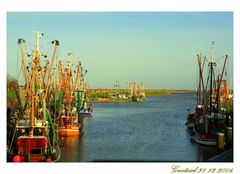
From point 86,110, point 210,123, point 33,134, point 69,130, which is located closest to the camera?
point 33,134

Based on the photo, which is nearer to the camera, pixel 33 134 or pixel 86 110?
pixel 33 134

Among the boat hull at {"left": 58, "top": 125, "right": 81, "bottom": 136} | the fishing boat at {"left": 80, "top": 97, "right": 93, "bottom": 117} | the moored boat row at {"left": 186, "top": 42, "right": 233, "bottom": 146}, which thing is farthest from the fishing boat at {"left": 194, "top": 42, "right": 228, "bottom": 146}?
the fishing boat at {"left": 80, "top": 97, "right": 93, "bottom": 117}

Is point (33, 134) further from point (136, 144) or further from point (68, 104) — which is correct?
point (68, 104)

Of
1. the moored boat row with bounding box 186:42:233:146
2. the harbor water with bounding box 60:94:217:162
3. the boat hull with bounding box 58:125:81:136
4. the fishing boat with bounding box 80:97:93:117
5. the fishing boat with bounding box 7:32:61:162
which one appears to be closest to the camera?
the fishing boat with bounding box 7:32:61:162

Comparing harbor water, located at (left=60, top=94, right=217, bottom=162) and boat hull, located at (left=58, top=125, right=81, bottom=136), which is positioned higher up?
boat hull, located at (left=58, top=125, right=81, bottom=136)

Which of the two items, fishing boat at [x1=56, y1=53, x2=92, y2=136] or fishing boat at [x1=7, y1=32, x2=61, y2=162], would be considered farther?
fishing boat at [x1=56, y1=53, x2=92, y2=136]

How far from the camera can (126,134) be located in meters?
18.9

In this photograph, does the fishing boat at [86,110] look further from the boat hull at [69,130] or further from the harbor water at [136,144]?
the boat hull at [69,130]

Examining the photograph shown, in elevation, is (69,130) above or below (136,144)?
above

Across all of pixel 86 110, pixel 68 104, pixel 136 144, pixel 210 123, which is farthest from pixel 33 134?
pixel 86 110

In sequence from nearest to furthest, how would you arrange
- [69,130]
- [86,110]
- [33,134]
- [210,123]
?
[33,134] → [210,123] → [69,130] → [86,110]

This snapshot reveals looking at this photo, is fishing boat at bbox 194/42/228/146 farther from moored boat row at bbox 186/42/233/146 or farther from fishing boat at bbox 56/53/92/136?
fishing boat at bbox 56/53/92/136
